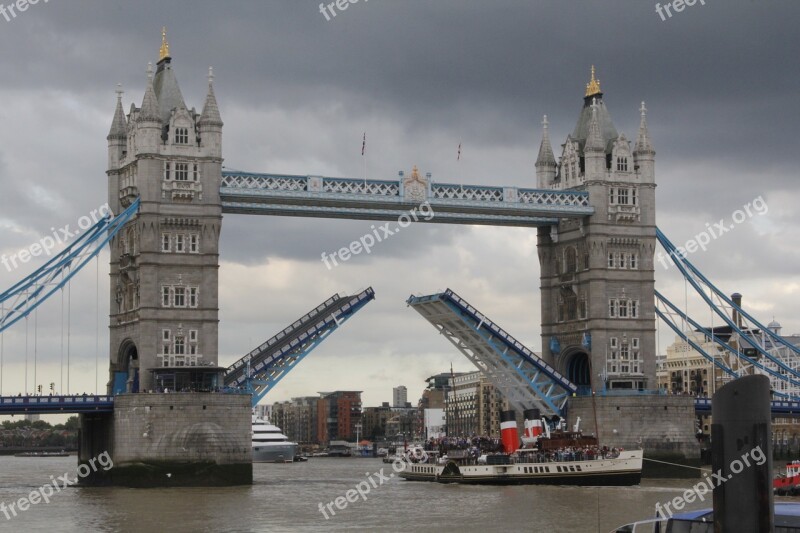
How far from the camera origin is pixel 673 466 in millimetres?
73375

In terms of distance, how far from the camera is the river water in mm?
42875

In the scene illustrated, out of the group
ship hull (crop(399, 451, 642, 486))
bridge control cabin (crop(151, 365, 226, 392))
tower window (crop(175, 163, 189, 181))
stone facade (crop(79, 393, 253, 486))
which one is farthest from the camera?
tower window (crop(175, 163, 189, 181))

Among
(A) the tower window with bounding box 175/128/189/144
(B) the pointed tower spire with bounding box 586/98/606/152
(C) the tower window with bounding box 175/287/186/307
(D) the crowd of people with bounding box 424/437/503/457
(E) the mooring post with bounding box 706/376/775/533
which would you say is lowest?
(D) the crowd of people with bounding box 424/437/503/457

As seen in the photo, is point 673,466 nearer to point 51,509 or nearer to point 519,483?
point 519,483

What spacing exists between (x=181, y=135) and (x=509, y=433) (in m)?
22.5

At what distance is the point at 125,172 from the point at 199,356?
10.1 metres

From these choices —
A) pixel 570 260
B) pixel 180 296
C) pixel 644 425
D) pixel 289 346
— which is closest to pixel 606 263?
pixel 570 260

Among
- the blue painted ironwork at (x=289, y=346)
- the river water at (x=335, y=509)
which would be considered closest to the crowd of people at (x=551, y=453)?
the river water at (x=335, y=509)

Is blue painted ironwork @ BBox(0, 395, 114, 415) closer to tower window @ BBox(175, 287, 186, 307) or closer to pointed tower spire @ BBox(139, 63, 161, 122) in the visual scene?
tower window @ BBox(175, 287, 186, 307)

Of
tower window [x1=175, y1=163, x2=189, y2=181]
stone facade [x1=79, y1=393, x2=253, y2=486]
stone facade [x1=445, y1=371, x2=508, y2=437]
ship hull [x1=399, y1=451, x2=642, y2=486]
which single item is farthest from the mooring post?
stone facade [x1=445, y1=371, x2=508, y2=437]

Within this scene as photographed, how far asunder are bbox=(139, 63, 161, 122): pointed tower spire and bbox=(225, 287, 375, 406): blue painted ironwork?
A: 12.3 meters

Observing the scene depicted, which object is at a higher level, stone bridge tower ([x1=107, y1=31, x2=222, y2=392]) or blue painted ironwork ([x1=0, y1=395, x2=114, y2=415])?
stone bridge tower ([x1=107, y1=31, x2=222, y2=392])

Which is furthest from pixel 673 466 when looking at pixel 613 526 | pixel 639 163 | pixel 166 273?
pixel 613 526

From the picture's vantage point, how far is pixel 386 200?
2783 inches
